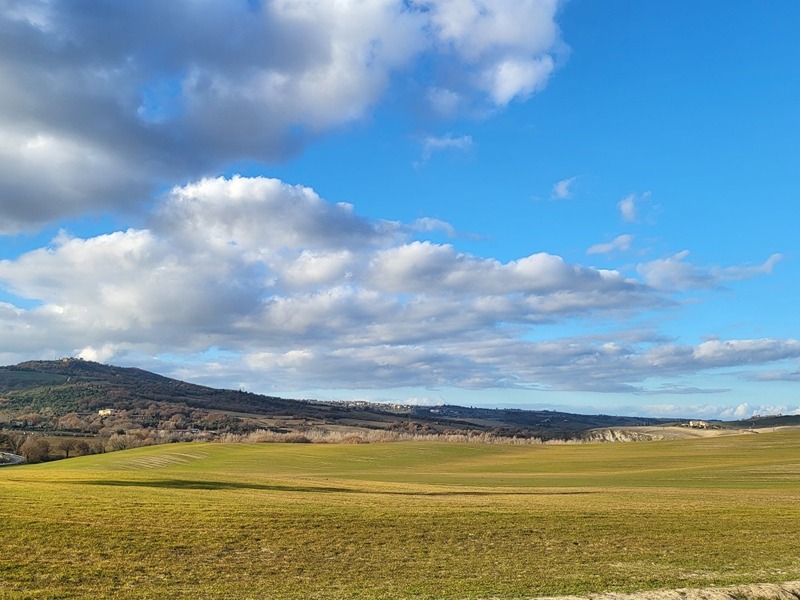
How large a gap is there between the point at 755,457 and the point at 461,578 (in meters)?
98.0

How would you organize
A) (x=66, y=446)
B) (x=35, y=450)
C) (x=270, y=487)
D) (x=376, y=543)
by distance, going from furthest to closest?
(x=66, y=446)
(x=35, y=450)
(x=270, y=487)
(x=376, y=543)

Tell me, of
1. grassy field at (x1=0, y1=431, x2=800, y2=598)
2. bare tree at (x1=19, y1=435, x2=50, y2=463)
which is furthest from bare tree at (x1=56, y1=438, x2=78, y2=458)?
grassy field at (x1=0, y1=431, x2=800, y2=598)

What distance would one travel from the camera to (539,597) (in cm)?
1655

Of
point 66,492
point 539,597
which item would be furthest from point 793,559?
point 66,492

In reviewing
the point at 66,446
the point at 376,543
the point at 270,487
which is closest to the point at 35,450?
the point at 66,446

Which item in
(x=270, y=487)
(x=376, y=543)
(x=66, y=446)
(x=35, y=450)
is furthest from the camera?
(x=66, y=446)

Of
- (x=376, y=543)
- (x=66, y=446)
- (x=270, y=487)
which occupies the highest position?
(x=66, y=446)

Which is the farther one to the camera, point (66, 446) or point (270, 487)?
point (66, 446)

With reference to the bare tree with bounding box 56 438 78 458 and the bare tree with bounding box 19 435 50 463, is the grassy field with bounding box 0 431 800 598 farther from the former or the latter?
the bare tree with bounding box 56 438 78 458

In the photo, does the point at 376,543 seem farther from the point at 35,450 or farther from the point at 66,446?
the point at 66,446

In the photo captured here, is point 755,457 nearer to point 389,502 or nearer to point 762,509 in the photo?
point 762,509

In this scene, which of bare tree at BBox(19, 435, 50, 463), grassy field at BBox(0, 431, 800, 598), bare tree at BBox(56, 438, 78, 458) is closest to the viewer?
grassy field at BBox(0, 431, 800, 598)

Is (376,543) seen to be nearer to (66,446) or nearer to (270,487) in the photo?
(270,487)

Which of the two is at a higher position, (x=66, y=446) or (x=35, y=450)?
(x=66, y=446)
